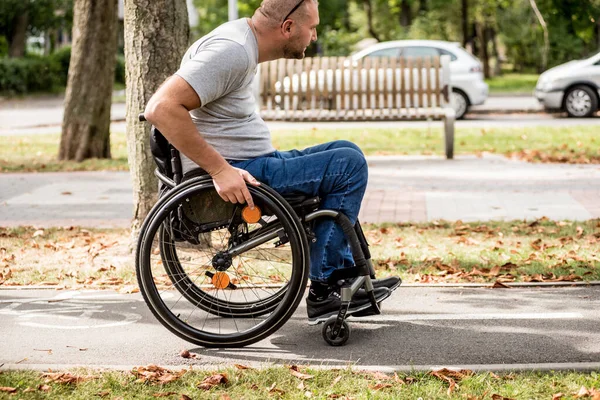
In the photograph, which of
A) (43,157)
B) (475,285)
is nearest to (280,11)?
(475,285)

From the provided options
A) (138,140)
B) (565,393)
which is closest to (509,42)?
(138,140)

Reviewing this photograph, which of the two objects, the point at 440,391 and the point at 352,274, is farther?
the point at 352,274

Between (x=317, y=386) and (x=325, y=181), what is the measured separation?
99cm

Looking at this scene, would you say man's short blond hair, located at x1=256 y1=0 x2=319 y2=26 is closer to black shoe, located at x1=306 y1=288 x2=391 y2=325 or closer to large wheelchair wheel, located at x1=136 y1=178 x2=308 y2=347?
large wheelchair wheel, located at x1=136 y1=178 x2=308 y2=347

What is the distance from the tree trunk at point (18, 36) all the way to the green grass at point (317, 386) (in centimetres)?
3666

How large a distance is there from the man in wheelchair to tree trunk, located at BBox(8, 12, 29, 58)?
36156 mm

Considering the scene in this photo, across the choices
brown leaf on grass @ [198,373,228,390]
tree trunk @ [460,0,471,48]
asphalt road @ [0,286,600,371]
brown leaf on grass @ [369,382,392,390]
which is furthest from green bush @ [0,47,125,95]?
brown leaf on grass @ [369,382,392,390]

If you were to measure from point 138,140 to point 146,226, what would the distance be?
2.38m

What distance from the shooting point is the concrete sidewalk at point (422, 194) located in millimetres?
8320

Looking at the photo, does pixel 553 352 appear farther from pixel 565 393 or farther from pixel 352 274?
pixel 352 274

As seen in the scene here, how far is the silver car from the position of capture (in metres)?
19.0

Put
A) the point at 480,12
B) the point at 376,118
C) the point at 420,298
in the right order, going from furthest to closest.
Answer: the point at 480,12
the point at 376,118
the point at 420,298

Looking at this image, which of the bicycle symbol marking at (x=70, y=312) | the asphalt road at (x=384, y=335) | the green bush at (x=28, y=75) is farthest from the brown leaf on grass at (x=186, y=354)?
the green bush at (x=28, y=75)

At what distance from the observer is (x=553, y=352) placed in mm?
4352
